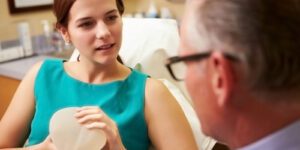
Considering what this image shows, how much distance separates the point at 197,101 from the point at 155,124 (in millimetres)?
556

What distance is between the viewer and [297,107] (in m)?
0.61

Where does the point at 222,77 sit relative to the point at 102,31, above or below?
above

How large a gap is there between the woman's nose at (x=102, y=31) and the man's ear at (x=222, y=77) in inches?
25.0

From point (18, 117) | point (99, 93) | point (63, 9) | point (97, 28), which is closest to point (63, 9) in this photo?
point (63, 9)

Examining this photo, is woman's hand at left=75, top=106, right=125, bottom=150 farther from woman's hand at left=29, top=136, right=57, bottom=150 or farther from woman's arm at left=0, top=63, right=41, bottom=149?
woman's arm at left=0, top=63, right=41, bottom=149

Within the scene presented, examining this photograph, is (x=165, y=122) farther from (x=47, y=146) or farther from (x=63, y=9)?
(x=63, y=9)

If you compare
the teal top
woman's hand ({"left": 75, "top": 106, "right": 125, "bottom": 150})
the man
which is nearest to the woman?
the teal top

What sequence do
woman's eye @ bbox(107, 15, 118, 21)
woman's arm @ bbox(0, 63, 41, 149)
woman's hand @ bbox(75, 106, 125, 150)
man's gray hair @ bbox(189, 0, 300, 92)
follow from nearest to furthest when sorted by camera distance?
1. man's gray hair @ bbox(189, 0, 300, 92)
2. woman's hand @ bbox(75, 106, 125, 150)
3. woman's eye @ bbox(107, 15, 118, 21)
4. woman's arm @ bbox(0, 63, 41, 149)

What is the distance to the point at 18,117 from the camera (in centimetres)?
134

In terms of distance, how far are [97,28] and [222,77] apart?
0.69m

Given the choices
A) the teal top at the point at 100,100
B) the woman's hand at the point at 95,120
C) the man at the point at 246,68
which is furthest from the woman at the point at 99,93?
the man at the point at 246,68

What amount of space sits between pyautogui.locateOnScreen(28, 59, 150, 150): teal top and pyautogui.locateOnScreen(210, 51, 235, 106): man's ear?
626mm

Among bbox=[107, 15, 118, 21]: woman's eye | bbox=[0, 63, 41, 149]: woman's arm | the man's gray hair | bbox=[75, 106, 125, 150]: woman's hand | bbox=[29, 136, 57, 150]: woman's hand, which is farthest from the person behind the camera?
bbox=[0, 63, 41, 149]: woman's arm

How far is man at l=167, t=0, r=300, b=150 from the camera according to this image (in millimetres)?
555
